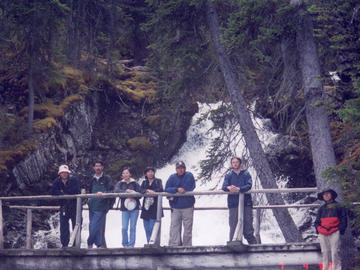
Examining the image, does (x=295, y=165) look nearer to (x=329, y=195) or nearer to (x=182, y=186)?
(x=182, y=186)

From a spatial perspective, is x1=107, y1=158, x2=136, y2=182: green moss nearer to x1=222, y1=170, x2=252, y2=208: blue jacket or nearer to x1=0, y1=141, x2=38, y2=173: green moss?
x1=0, y1=141, x2=38, y2=173: green moss

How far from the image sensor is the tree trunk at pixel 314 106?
13.3m

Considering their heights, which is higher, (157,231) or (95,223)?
(95,223)

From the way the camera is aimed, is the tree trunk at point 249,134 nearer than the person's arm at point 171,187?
No

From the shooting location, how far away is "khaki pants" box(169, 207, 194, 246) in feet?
39.6

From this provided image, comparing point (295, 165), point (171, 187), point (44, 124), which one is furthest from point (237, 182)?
point (44, 124)

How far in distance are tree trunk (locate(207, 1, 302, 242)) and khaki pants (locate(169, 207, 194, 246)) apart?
3.47 m

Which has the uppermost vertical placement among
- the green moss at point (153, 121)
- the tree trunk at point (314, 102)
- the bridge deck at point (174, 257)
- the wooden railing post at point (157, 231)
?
the green moss at point (153, 121)

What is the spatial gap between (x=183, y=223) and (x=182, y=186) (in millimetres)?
863

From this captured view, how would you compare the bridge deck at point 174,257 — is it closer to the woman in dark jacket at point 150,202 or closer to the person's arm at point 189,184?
the woman in dark jacket at point 150,202

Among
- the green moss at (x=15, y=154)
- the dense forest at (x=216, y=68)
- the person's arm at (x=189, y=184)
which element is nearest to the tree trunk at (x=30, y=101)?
the dense forest at (x=216, y=68)

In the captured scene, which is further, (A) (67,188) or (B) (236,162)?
(A) (67,188)

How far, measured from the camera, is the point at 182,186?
39.3 ft

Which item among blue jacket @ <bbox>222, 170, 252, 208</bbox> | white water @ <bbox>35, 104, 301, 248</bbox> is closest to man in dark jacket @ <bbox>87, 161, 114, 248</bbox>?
blue jacket @ <bbox>222, 170, 252, 208</bbox>
